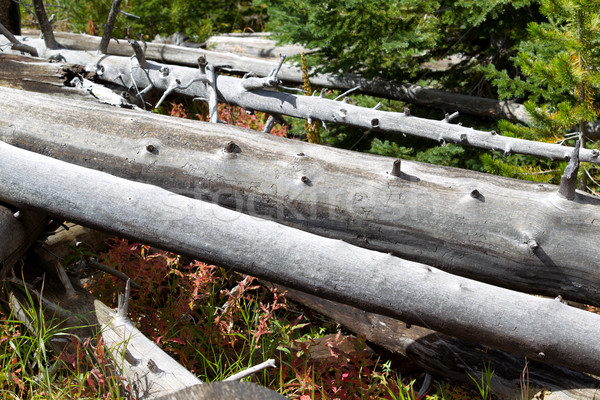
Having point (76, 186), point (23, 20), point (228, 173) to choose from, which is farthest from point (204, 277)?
point (23, 20)

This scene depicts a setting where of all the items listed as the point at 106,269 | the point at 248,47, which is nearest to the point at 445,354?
the point at 106,269

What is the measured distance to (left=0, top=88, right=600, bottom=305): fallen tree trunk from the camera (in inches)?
122

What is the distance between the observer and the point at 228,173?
3486 mm

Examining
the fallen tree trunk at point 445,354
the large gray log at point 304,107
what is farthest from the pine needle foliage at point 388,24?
the fallen tree trunk at point 445,354

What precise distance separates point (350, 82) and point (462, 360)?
4.47 metres

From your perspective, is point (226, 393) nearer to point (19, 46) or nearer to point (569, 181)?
point (569, 181)

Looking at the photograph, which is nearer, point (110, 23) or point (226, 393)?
point (226, 393)

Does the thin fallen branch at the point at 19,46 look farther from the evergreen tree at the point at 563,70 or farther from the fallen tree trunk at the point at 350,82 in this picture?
the evergreen tree at the point at 563,70

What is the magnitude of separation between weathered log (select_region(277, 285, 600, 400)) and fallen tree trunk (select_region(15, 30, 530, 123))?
11.4ft

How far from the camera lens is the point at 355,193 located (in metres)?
3.34

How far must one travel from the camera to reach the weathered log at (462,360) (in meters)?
3.37

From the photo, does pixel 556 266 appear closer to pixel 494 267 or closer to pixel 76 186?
pixel 494 267

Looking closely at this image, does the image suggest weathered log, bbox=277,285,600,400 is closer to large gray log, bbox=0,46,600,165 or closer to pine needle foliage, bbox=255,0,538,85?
large gray log, bbox=0,46,600,165

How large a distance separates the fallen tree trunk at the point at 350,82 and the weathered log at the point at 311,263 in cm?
401
